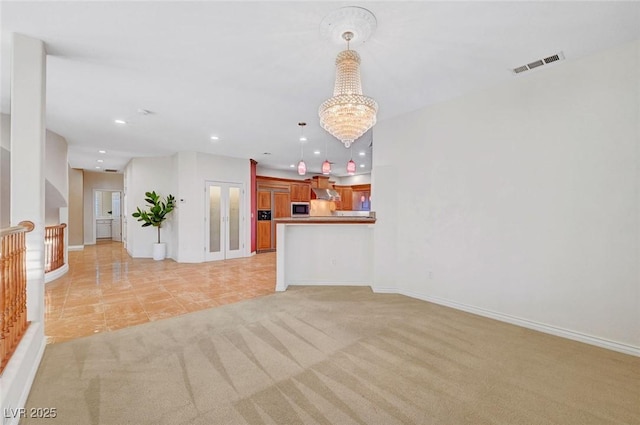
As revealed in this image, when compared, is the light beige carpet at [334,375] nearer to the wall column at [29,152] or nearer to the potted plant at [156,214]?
the wall column at [29,152]

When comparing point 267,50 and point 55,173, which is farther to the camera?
point 55,173

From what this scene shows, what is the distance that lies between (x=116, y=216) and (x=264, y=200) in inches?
294

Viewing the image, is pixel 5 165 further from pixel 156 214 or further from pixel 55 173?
pixel 156 214

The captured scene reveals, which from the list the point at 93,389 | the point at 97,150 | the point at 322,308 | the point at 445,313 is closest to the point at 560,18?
the point at 445,313

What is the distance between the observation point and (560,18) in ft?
7.35

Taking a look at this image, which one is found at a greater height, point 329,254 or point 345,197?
point 345,197

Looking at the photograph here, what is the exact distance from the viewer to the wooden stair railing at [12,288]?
1.86m

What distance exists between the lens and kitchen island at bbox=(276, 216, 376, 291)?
191 inches

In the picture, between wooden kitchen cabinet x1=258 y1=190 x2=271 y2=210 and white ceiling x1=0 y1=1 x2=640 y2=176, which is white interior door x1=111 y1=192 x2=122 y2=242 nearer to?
wooden kitchen cabinet x1=258 y1=190 x2=271 y2=210

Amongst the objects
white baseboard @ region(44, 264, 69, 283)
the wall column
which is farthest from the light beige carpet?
white baseboard @ region(44, 264, 69, 283)

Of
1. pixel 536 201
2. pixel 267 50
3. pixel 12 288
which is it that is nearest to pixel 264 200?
pixel 267 50

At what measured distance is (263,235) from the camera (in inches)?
358

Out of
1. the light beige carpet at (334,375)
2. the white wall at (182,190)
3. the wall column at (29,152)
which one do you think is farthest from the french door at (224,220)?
the wall column at (29,152)

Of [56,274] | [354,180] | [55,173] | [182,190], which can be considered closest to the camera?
[56,274]
